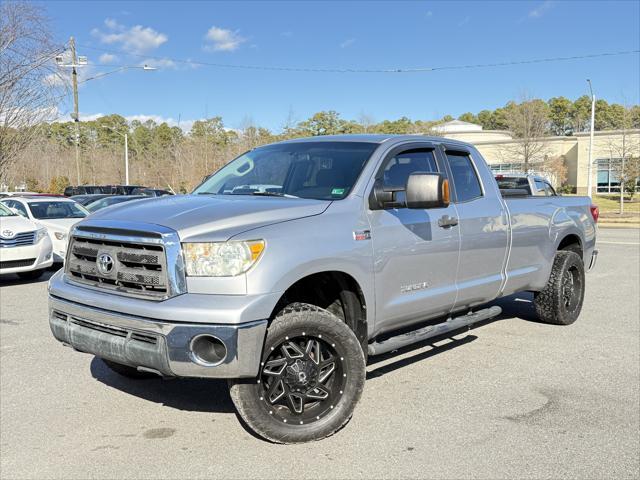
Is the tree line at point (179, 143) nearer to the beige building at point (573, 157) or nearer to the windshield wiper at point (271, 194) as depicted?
the beige building at point (573, 157)

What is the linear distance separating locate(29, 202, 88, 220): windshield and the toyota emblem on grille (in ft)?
32.6

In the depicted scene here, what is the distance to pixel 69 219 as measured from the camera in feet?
41.7

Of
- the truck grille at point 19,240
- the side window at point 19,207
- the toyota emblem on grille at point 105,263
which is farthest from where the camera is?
the side window at point 19,207

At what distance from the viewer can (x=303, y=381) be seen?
372 cm

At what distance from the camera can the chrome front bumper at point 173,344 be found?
3.29 metres

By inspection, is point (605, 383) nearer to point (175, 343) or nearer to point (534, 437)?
point (534, 437)

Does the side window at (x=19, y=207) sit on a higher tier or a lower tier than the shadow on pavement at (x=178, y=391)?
higher

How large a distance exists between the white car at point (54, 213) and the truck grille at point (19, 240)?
1682 mm

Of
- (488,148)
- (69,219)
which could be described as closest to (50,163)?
(488,148)

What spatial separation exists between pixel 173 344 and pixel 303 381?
883 mm

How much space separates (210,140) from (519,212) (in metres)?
38.2

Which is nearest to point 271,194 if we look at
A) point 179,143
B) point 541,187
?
point 541,187

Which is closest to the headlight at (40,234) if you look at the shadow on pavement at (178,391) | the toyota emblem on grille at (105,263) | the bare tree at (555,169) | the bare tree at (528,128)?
the shadow on pavement at (178,391)

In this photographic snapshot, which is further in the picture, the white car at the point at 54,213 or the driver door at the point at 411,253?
the white car at the point at 54,213
